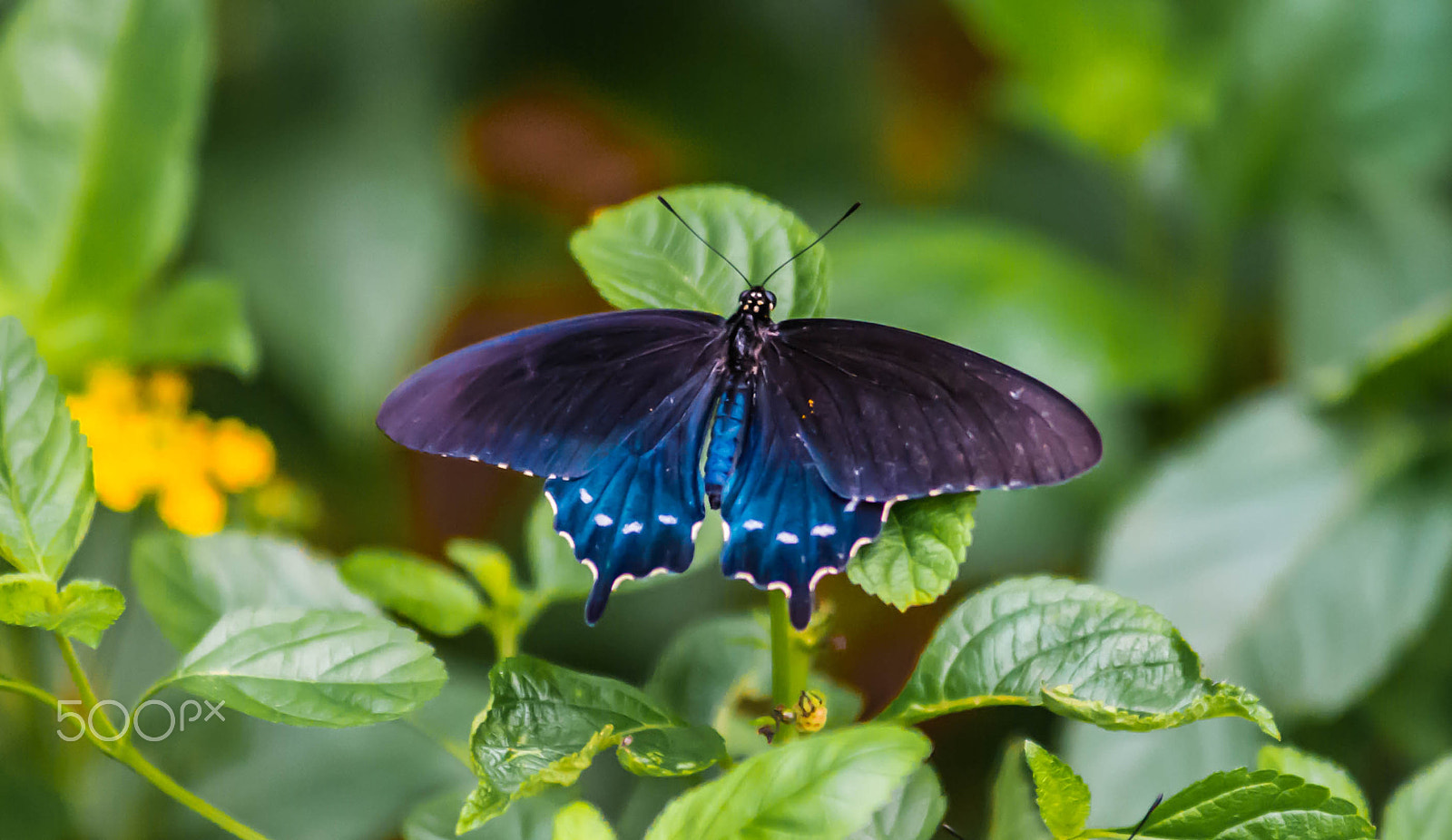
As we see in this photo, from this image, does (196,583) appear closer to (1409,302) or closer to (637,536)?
(637,536)

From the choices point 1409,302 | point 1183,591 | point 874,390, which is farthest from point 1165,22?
point 874,390

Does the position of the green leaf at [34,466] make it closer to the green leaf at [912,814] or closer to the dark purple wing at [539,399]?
the dark purple wing at [539,399]

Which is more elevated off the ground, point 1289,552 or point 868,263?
point 868,263

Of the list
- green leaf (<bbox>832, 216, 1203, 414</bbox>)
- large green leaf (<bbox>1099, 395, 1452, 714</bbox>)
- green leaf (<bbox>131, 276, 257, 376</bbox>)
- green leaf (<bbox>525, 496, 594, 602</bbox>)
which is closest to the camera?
green leaf (<bbox>525, 496, 594, 602</bbox>)

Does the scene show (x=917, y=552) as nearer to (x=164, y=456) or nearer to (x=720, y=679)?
(x=720, y=679)

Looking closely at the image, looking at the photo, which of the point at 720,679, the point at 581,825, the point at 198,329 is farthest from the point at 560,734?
the point at 198,329

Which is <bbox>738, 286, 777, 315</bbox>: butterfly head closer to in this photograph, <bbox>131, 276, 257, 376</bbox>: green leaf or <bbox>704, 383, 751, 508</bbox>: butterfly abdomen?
<bbox>704, 383, 751, 508</bbox>: butterfly abdomen

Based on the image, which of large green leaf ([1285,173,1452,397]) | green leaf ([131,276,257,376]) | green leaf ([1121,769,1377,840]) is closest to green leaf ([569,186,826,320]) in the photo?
green leaf ([1121,769,1377,840])
